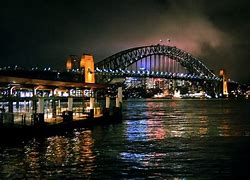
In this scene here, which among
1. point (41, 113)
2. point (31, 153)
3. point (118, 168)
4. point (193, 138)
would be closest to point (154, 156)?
point (118, 168)

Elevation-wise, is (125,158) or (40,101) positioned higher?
(40,101)

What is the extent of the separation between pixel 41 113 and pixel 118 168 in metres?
14.1

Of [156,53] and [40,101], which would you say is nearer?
[40,101]

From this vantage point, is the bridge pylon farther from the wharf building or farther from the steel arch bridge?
the wharf building

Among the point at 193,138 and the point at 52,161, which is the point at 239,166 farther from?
the point at 193,138

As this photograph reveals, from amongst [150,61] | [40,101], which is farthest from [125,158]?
[150,61]

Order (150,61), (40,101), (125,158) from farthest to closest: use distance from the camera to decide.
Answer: (150,61), (40,101), (125,158)

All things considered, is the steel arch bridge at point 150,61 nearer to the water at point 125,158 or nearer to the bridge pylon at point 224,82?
the bridge pylon at point 224,82

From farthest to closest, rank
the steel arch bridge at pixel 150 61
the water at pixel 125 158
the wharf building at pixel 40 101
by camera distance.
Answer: the steel arch bridge at pixel 150 61 → the wharf building at pixel 40 101 → the water at pixel 125 158

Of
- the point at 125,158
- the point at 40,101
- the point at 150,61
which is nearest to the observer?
the point at 125,158

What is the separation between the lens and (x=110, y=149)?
23.5 metres

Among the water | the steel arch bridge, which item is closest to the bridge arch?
the steel arch bridge

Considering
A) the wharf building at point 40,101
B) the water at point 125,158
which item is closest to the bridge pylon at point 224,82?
the wharf building at point 40,101

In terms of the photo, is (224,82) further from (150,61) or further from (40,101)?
(40,101)
